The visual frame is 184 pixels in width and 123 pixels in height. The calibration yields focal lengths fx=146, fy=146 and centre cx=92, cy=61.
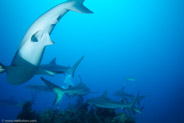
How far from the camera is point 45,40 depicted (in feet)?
8.52

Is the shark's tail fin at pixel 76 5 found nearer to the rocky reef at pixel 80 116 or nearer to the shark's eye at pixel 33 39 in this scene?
the shark's eye at pixel 33 39

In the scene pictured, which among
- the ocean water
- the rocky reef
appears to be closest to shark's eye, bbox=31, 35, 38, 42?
the rocky reef

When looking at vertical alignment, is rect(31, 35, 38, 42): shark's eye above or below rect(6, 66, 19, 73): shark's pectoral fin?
above

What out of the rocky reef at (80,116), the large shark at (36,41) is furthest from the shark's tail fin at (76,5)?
the rocky reef at (80,116)

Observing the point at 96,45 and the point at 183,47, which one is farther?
the point at 96,45

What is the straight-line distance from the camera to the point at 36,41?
2568 mm

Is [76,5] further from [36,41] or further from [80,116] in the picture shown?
[80,116]

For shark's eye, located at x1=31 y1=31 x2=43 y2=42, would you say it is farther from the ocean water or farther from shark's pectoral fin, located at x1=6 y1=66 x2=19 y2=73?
the ocean water

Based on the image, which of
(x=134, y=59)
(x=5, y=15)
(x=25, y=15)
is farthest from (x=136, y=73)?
(x=5, y=15)

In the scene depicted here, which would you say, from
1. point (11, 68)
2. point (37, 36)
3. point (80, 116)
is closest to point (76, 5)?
point (37, 36)

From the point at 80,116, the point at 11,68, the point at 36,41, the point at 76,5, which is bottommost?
the point at 80,116

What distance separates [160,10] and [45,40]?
65086 mm

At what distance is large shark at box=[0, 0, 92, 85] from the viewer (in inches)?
91.7

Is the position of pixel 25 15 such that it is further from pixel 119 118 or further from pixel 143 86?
pixel 143 86
